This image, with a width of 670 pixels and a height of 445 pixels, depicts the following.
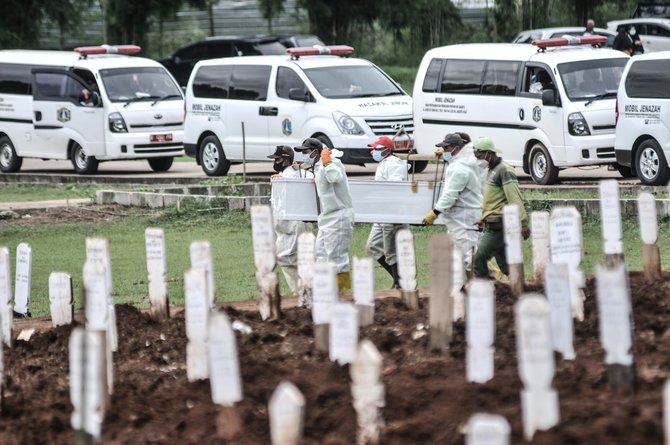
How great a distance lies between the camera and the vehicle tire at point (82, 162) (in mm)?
27406

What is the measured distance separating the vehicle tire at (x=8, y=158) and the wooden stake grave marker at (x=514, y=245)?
1952 cm

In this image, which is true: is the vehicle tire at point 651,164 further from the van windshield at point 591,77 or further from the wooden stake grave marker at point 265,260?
the wooden stake grave marker at point 265,260

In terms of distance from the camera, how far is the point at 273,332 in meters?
9.88

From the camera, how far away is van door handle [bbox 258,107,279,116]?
24891mm

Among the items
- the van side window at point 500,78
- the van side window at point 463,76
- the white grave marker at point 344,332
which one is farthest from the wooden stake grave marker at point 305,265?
the van side window at point 463,76

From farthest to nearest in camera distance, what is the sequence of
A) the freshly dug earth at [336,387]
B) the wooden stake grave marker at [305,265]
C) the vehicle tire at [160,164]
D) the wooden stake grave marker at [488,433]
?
the vehicle tire at [160,164]
the wooden stake grave marker at [305,265]
the freshly dug earth at [336,387]
the wooden stake grave marker at [488,433]

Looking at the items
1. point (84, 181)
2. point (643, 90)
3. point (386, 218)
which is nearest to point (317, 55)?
point (84, 181)

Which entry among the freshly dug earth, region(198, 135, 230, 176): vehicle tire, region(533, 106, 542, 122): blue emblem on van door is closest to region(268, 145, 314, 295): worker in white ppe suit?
the freshly dug earth

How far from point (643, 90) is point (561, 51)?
235 cm

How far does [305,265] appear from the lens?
1053 cm

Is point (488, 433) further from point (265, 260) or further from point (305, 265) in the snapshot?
point (305, 265)

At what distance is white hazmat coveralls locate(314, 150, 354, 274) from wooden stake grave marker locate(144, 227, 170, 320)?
3522 mm

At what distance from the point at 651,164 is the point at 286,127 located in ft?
21.0

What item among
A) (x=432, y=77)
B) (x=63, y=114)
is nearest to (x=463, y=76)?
(x=432, y=77)
